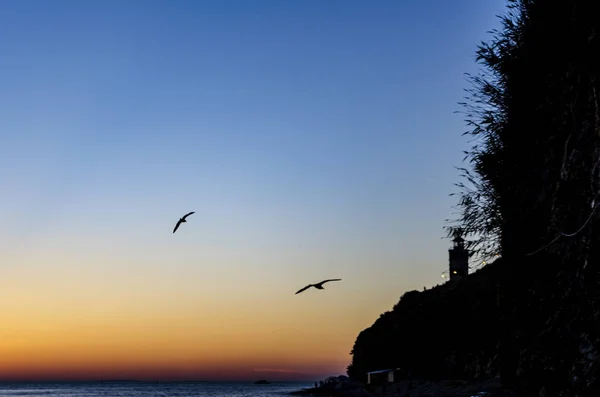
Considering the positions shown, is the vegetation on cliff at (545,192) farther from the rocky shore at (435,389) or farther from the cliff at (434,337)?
the cliff at (434,337)

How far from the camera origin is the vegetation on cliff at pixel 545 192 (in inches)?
645

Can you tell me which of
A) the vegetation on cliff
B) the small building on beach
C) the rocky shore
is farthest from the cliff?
the vegetation on cliff

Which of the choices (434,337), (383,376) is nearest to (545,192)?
(434,337)

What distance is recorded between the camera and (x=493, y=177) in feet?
79.6

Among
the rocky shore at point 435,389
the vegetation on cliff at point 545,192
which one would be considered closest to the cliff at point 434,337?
the rocky shore at point 435,389

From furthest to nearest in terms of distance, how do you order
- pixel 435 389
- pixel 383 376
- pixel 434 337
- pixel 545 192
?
pixel 383 376 → pixel 434 337 → pixel 435 389 → pixel 545 192

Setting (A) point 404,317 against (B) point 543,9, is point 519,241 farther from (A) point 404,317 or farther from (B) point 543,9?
(A) point 404,317

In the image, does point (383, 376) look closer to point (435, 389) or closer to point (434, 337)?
point (434, 337)

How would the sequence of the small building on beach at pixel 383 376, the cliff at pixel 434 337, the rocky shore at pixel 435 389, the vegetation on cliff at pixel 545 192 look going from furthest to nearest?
the small building on beach at pixel 383 376, the cliff at pixel 434 337, the rocky shore at pixel 435 389, the vegetation on cliff at pixel 545 192

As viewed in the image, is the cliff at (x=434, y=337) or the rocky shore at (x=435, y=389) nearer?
the rocky shore at (x=435, y=389)

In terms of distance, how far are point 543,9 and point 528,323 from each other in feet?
34.8

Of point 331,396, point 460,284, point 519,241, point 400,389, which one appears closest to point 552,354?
point 519,241

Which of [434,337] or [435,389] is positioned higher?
[434,337]

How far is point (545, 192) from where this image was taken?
20.1 metres
